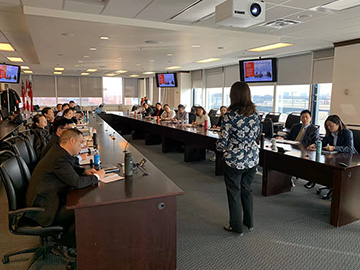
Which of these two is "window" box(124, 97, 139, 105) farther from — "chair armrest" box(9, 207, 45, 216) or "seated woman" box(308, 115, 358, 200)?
"chair armrest" box(9, 207, 45, 216)

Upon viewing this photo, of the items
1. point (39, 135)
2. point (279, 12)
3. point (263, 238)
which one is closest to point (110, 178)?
point (263, 238)

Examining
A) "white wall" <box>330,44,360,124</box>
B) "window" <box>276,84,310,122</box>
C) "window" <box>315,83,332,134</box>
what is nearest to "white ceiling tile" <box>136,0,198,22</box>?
"white wall" <box>330,44,360,124</box>

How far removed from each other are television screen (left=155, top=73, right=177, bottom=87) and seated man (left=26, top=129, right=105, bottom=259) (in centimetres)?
901

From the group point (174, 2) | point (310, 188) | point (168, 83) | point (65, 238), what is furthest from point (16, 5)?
point (168, 83)

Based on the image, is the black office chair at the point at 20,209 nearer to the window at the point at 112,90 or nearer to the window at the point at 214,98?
the window at the point at 214,98

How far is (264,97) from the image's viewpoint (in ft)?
31.4

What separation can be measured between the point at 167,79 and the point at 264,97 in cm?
380

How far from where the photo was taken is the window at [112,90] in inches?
636

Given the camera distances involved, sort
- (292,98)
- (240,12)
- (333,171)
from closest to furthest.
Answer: (333,171)
(240,12)
(292,98)

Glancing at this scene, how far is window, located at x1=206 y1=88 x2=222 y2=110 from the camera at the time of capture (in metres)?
11.7

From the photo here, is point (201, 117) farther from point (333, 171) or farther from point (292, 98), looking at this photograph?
point (333, 171)

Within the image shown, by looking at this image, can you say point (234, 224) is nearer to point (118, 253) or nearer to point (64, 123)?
point (118, 253)

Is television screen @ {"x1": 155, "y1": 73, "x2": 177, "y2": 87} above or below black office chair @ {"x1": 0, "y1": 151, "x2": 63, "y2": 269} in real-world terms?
above

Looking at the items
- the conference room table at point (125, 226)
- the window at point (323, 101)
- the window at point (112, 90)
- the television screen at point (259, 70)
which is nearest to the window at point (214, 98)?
the television screen at point (259, 70)
